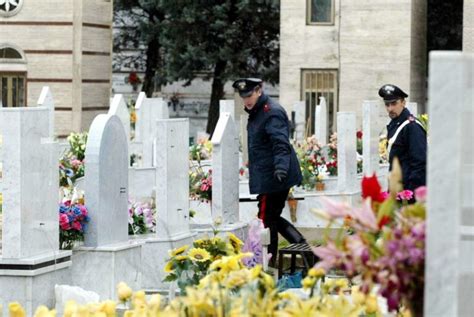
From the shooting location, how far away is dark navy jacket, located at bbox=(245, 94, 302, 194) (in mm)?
12586

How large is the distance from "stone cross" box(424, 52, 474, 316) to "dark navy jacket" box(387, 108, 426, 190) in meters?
6.41

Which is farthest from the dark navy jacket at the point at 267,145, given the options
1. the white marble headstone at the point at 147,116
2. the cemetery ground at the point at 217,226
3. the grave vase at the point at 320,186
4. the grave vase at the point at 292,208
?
the white marble headstone at the point at 147,116

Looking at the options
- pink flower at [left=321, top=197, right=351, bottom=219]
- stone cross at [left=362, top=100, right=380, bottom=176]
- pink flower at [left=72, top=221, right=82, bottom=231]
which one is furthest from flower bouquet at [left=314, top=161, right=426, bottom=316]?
stone cross at [left=362, top=100, right=380, bottom=176]

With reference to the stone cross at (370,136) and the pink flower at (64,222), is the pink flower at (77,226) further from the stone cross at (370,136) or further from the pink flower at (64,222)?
the stone cross at (370,136)

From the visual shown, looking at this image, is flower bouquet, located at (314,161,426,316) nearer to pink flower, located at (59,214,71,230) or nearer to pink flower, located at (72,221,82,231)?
pink flower, located at (59,214,71,230)

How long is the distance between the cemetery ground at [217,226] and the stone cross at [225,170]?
0.02 m

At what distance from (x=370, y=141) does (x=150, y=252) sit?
7.35 meters

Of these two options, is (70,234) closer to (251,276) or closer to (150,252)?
(150,252)

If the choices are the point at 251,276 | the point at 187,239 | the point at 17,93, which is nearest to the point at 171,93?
the point at 17,93

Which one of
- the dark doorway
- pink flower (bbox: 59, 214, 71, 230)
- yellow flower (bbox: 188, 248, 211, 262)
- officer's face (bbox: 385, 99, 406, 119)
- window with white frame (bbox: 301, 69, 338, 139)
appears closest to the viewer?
yellow flower (bbox: 188, 248, 211, 262)

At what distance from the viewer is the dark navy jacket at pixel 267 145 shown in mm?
12586

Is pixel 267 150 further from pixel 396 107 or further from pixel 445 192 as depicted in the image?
pixel 445 192

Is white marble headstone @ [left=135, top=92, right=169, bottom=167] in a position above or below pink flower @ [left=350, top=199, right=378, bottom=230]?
above

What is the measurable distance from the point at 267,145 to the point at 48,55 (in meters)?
15.0
